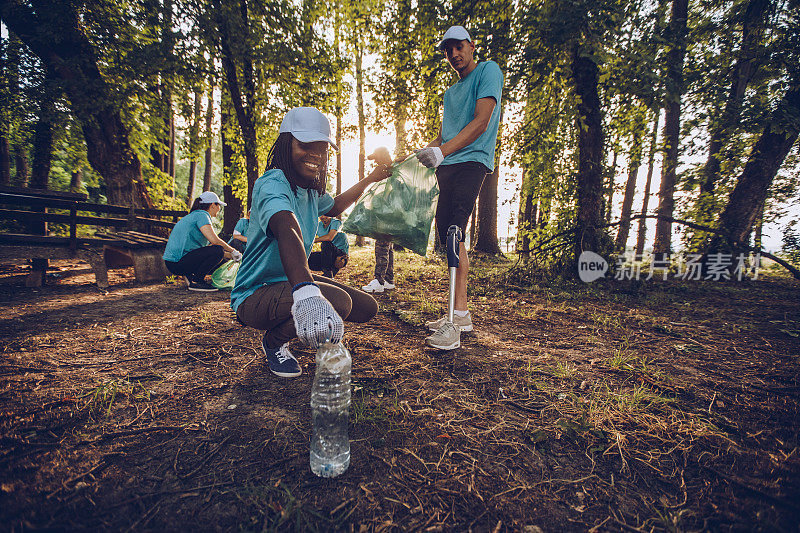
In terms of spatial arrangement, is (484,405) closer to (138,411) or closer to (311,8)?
(138,411)

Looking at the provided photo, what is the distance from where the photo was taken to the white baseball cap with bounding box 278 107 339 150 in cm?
204

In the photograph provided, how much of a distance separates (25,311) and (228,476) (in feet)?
15.1

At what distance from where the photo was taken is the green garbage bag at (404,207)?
2971 mm

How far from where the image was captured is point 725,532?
117cm

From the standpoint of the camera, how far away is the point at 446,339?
113 inches

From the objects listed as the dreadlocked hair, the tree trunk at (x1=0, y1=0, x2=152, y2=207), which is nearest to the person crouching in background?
the dreadlocked hair

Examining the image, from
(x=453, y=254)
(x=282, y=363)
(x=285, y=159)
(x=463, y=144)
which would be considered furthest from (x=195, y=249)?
(x=463, y=144)

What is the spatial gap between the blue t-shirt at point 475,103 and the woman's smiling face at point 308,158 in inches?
58.4

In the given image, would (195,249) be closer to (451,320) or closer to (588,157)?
(451,320)

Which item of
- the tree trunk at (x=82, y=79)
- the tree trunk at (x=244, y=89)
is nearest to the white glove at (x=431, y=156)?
the tree trunk at (x=244, y=89)

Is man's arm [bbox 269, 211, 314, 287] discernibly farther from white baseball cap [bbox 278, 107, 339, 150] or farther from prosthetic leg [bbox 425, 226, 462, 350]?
prosthetic leg [bbox 425, 226, 462, 350]

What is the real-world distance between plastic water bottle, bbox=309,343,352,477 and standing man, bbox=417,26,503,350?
4.96 feet

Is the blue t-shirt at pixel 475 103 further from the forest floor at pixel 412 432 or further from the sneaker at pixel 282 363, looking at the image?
the sneaker at pixel 282 363

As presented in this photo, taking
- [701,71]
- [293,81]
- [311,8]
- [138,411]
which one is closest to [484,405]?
[138,411]
